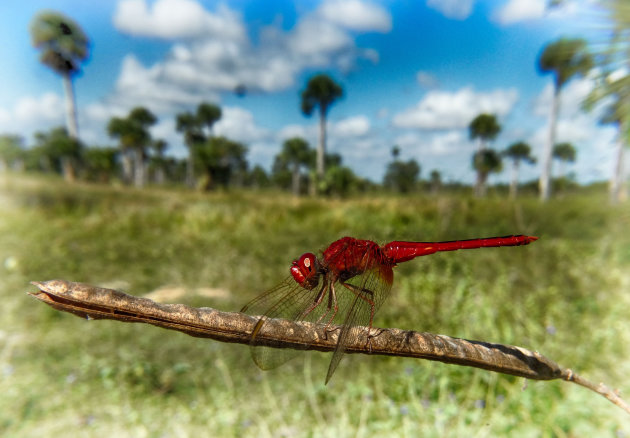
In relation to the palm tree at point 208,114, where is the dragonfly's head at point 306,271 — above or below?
below

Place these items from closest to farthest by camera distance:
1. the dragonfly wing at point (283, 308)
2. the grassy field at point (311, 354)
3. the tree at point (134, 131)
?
the dragonfly wing at point (283, 308)
the grassy field at point (311, 354)
the tree at point (134, 131)

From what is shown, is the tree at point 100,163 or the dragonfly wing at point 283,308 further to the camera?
the tree at point 100,163

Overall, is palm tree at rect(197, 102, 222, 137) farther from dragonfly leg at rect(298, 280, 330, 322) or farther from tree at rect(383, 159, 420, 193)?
dragonfly leg at rect(298, 280, 330, 322)

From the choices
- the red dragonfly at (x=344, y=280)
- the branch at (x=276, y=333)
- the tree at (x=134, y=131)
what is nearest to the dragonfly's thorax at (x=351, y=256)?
the red dragonfly at (x=344, y=280)

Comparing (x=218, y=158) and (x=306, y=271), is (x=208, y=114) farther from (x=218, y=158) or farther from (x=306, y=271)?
(x=306, y=271)

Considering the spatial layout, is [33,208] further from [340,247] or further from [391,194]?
[340,247]

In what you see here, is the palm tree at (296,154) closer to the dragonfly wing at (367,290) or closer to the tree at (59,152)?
the tree at (59,152)
